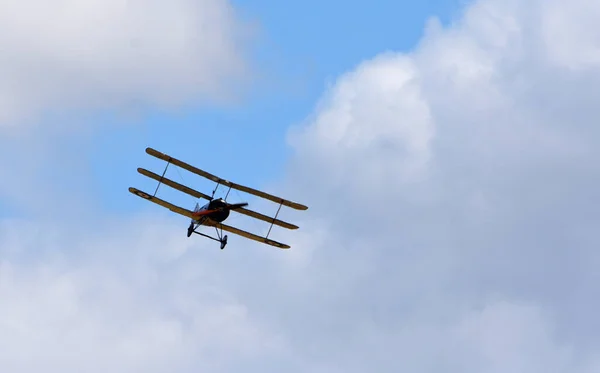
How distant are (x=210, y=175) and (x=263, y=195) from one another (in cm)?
524

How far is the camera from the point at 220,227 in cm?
12469

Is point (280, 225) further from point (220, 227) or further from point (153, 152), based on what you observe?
point (153, 152)

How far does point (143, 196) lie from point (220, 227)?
283 inches

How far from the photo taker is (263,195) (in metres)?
125

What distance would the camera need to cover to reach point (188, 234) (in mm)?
122625

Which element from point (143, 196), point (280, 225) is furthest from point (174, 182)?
point (280, 225)

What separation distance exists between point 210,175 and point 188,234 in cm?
455

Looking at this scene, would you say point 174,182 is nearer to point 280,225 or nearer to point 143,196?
point 143,196

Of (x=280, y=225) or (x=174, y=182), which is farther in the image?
(x=280, y=225)

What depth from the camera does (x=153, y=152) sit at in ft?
388

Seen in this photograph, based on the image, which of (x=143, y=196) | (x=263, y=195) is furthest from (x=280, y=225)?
(x=143, y=196)

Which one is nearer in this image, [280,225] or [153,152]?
[153,152]

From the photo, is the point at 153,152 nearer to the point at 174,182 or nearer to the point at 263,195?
the point at 174,182

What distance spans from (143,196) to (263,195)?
9.60 meters
